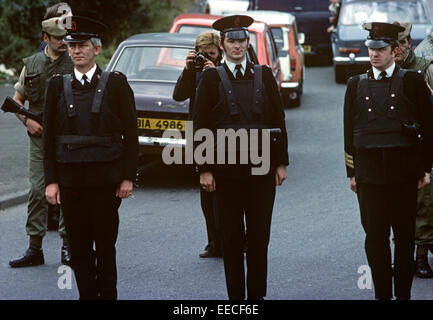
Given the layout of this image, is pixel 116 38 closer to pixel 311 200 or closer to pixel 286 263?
pixel 311 200

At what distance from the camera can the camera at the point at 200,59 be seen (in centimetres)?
775

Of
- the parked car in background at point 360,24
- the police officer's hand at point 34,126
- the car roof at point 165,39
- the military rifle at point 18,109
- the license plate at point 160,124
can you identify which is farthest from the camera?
the parked car in background at point 360,24

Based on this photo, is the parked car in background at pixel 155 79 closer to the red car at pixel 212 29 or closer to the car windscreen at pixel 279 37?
the red car at pixel 212 29

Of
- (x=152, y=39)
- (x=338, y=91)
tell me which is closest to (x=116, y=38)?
(x=338, y=91)

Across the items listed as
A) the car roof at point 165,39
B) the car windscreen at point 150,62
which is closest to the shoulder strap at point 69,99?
the car windscreen at point 150,62

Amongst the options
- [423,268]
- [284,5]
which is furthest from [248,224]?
[284,5]

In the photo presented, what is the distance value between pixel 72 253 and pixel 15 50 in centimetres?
1647

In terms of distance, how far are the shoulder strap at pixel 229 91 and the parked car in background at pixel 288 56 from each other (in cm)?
1273

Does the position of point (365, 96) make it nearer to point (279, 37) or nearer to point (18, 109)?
point (18, 109)

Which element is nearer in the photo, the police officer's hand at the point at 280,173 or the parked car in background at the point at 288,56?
the police officer's hand at the point at 280,173

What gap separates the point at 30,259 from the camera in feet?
25.2

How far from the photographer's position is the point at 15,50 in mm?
21578

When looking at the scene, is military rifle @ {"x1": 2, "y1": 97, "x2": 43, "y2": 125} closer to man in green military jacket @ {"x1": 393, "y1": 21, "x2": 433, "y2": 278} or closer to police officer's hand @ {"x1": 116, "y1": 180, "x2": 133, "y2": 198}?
police officer's hand @ {"x1": 116, "y1": 180, "x2": 133, "y2": 198}

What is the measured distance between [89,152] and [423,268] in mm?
2903
